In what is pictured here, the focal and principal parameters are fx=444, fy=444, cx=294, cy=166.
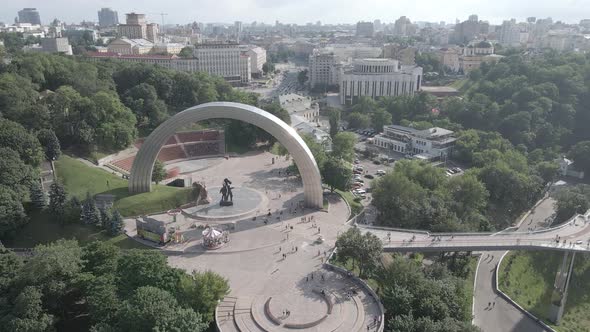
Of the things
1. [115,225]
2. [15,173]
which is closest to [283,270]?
[115,225]

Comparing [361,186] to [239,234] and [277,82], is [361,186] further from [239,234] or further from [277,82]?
[277,82]

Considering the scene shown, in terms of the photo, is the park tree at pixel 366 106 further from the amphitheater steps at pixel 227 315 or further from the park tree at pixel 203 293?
the park tree at pixel 203 293

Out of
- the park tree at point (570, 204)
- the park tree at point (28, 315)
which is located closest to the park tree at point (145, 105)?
the park tree at point (28, 315)

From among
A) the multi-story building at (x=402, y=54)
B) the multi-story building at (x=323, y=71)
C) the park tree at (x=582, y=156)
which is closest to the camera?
the park tree at (x=582, y=156)

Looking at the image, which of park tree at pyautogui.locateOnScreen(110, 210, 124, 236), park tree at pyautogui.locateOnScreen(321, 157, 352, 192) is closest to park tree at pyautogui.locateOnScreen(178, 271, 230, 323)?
park tree at pyautogui.locateOnScreen(110, 210, 124, 236)

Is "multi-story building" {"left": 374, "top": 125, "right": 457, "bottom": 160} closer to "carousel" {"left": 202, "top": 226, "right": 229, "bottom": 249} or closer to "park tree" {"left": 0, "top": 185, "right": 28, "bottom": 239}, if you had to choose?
"carousel" {"left": 202, "top": 226, "right": 229, "bottom": 249}

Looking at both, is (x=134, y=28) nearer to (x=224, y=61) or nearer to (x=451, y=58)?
(x=224, y=61)

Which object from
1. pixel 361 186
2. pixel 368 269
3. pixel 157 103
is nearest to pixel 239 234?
pixel 368 269
